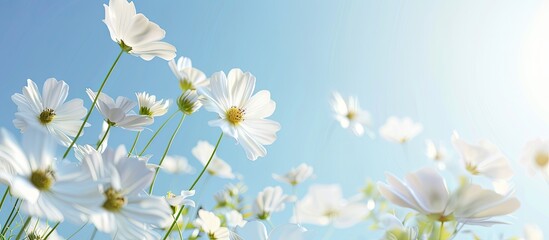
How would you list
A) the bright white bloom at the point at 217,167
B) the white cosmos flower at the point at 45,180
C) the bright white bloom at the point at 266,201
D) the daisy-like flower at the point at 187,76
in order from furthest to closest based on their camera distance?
the bright white bloom at the point at 217,167
the bright white bloom at the point at 266,201
the daisy-like flower at the point at 187,76
the white cosmos flower at the point at 45,180

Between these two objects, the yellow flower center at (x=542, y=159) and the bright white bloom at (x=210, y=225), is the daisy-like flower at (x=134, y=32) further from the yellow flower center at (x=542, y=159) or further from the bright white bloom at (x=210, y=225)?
the yellow flower center at (x=542, y=159)

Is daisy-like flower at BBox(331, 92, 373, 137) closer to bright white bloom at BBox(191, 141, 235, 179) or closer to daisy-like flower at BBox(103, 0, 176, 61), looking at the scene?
bright white bloom at BBox(191, 141, 235, 179)

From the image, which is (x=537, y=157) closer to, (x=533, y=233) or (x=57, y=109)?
(x=533, y=233)

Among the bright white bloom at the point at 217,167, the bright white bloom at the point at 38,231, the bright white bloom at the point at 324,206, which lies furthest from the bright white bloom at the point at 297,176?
the bright white bloom at the point at 38,231

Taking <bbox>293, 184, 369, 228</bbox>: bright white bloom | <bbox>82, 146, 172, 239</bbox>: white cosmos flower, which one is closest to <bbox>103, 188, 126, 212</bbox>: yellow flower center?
<bbox>82, 146, 172, 239</bbox>: white cosmos flower

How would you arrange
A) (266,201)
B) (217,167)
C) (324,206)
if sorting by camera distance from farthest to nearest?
(217,167)
(266,201)
(324,206)

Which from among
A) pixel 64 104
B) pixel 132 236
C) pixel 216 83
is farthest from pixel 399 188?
pixel 64 104

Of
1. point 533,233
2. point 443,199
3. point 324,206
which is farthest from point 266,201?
point 443,199

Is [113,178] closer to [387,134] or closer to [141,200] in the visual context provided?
[141,200]
